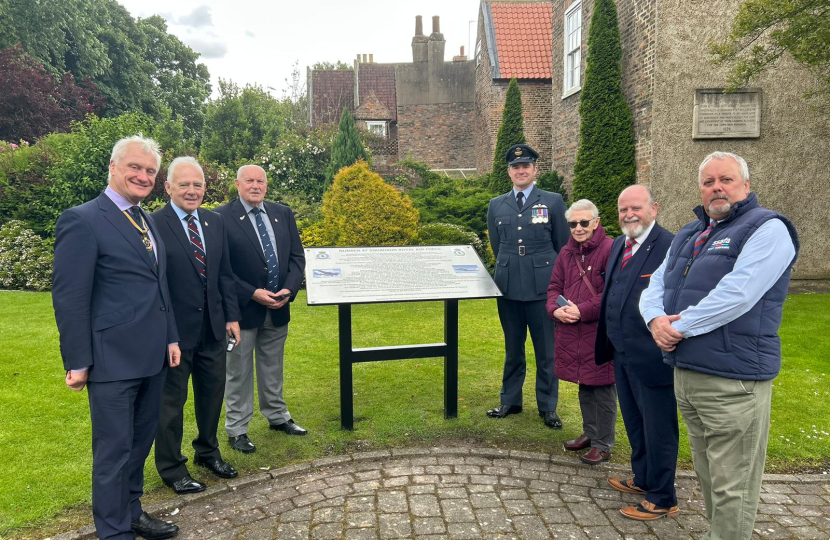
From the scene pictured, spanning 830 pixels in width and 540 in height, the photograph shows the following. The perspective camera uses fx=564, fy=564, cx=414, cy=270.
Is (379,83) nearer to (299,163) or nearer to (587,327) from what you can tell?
(299,163)

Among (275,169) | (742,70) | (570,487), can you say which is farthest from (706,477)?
(275,169)

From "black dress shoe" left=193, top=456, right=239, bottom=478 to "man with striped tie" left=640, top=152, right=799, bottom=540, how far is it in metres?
3.10

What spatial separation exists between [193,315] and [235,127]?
20880 millimetres

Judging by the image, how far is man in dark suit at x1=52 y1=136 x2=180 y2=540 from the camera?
9.59 ft

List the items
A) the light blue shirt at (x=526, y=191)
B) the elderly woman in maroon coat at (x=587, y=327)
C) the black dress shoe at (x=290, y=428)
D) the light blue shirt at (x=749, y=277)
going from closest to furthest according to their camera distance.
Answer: the light blue shirt at (x=749, y=277) → the elderly woman in maroon coat at (x=587, y=327) → the black dress shoe at (x=290, y=428) → the light blue shirt at (x=526, y=191)

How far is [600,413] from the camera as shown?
14.3 ft

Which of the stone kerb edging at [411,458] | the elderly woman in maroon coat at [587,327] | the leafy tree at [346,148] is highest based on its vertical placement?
the leafy tree at [346,148]

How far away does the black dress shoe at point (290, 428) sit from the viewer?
4941mm

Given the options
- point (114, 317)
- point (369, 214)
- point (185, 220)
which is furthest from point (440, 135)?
point (114, 317)

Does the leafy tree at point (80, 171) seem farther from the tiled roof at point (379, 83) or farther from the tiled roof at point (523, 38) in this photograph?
the tiled roof at point (379, 83)

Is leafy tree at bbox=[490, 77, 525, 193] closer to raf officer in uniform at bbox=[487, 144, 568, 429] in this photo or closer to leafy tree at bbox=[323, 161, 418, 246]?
leafy tree at bbox=[323, 161, 418, 246]

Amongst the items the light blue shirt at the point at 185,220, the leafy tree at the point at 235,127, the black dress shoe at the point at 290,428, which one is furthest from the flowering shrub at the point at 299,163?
the light blue shirt at the point at 185,220

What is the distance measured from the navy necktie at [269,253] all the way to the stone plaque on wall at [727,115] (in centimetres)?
952

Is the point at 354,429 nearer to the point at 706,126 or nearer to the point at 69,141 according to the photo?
the point at 706,126
